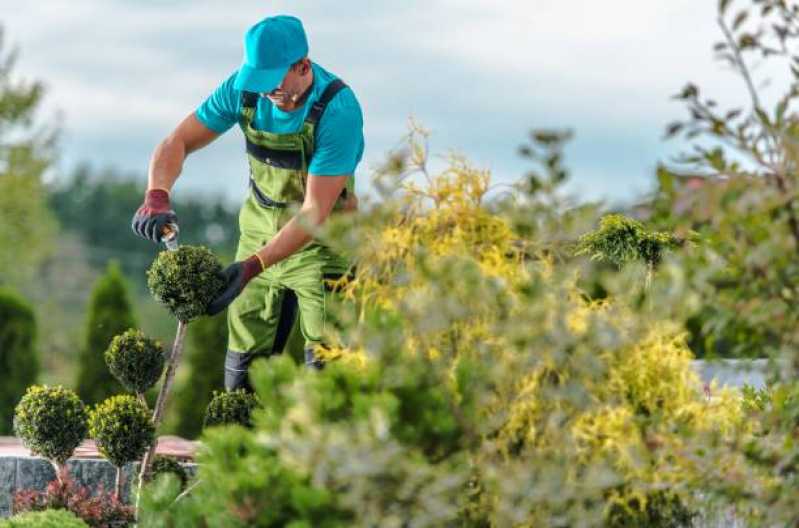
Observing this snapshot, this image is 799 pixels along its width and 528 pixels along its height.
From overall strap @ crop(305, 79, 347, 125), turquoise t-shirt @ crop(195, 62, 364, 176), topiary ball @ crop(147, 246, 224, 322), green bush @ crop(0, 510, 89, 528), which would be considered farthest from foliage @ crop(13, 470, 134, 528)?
overall strap @ crop(305, 79, 347, 125)

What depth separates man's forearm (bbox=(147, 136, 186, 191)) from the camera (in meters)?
7.01

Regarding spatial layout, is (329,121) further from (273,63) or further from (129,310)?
(129,310)

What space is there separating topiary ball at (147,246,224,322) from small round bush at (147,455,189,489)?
0.81 metres

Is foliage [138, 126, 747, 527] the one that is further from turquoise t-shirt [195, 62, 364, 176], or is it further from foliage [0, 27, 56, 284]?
foliage [0, 27, 56, 284]

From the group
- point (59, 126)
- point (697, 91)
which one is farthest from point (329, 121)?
point (59, 126)

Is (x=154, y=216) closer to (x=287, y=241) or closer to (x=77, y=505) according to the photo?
(x=287, y=241)

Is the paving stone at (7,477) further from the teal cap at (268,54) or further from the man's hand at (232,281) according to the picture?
the teal cap at (268,54)

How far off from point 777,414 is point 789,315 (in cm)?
68

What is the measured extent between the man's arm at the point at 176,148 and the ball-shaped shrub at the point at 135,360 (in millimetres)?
849

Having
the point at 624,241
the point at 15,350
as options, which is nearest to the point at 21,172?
the point at 15,350

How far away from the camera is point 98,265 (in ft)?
135

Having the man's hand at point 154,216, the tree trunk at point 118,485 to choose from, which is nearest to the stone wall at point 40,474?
the tree trunk at point 118,485

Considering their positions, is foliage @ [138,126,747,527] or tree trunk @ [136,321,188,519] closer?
foliage @ [138,126,747,527]

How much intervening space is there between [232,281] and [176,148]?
1.05 meters
